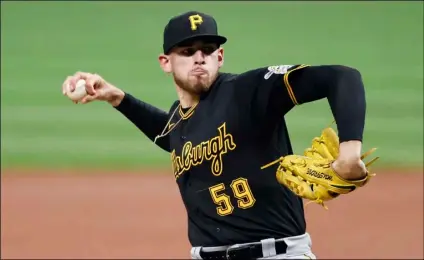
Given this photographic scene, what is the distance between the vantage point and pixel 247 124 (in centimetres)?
297

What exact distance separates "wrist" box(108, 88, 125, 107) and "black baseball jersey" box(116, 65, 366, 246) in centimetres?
75

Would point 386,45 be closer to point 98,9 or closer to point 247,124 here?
point 98,9

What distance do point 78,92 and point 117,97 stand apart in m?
0.64

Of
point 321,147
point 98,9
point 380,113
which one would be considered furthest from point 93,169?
point 321,147

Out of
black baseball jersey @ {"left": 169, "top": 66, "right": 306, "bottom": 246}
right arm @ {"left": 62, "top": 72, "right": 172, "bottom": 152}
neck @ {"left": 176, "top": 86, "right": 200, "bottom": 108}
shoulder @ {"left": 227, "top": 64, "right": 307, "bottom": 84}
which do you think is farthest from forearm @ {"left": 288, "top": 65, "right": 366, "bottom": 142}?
right arm @ {"left": 62, "top": 72, "right": 172, "bottom": 152}

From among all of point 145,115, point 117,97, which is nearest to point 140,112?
point 145,115

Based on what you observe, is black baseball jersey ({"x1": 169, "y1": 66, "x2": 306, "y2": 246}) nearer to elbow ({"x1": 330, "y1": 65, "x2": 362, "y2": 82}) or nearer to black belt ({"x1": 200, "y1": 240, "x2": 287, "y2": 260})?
black belt ({"x1": 200, "y1": 240, "x2": 287, "y2": 260})

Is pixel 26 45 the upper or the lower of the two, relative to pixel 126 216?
upper

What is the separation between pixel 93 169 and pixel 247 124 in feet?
20.6

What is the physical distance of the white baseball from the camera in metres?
3.32

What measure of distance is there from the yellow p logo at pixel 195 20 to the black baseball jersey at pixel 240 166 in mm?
248

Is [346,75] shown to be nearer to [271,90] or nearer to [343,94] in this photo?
[343,94]

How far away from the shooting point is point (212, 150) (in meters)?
3.08

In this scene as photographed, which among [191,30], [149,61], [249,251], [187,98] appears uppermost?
[149,61]
